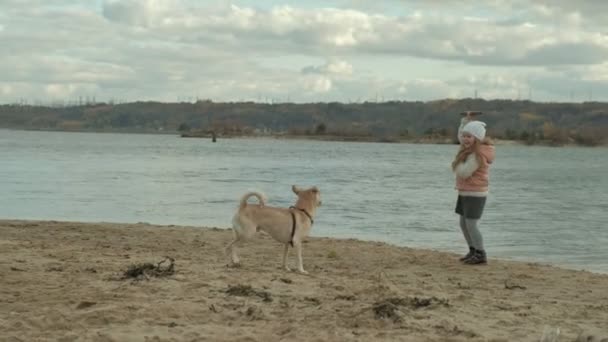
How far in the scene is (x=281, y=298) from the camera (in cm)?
768

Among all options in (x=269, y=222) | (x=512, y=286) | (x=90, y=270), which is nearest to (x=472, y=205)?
(x=512, y=286)

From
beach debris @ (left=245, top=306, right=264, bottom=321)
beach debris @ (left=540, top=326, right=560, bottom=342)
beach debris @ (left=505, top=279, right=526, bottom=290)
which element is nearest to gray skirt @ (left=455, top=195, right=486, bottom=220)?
beach debris @ (left=505, top=279, right=526, bottom=290)

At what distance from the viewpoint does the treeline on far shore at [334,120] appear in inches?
5517

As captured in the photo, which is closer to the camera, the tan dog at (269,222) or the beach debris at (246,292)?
the beach debris at (246,292)

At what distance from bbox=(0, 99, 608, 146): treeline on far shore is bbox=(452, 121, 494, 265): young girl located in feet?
407

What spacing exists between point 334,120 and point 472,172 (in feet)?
497

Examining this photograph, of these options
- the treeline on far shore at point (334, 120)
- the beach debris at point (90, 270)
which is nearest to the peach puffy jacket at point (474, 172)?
the beach debris at point (90, 270)

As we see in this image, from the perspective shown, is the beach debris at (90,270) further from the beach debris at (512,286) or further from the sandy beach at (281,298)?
the beach debris at (512,286)

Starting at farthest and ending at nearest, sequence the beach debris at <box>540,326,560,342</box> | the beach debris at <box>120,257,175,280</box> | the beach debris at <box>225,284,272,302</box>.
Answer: the beach debris at <box>120,257,175,280</box>
the beach debris at <box>225,284,272,302</box>
the beach debris at <box>540,326,560,342</box>

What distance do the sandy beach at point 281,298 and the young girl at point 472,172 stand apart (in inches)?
22.9

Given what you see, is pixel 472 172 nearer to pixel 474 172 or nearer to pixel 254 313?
pixel 474 172

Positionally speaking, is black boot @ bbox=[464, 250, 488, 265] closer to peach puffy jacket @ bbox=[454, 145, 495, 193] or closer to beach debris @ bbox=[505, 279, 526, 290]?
peach puffy jacket @ bbox=[454, 145, 495, 193]

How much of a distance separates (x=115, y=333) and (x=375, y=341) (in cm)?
198

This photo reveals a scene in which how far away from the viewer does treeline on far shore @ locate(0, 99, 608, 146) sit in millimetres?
140125
